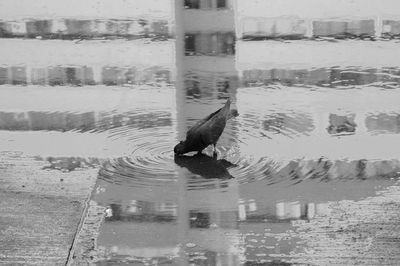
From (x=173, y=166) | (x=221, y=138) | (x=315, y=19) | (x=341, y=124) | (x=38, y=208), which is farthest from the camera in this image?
(x=315, y=19)

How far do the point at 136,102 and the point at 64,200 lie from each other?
274cm

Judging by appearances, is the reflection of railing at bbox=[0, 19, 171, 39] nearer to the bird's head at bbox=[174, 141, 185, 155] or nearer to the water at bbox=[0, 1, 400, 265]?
the water at bbox=[0, 1, 400, 265]

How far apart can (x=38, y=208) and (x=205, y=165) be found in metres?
1.63

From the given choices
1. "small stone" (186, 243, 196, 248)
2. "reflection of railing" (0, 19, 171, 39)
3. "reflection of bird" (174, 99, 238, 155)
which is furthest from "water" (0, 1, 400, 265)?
"reflection of railing" (0, 19, 171, 39)

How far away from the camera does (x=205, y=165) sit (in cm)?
857

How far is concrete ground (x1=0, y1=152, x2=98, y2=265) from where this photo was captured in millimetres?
6816

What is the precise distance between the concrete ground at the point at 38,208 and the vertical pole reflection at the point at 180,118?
71 centimetres

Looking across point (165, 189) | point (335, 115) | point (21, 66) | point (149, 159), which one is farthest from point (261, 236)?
point (21, 66)

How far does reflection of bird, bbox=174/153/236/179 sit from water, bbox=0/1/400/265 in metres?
0.02

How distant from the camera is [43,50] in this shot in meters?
12.3

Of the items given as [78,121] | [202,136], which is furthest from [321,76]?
[202,136]

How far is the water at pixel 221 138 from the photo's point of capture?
7129 millimetres

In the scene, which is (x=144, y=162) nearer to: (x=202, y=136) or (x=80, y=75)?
(x=202, y=136)

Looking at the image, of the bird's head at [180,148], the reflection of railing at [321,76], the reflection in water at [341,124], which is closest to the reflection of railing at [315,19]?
the reflection of railing at [321,76]
